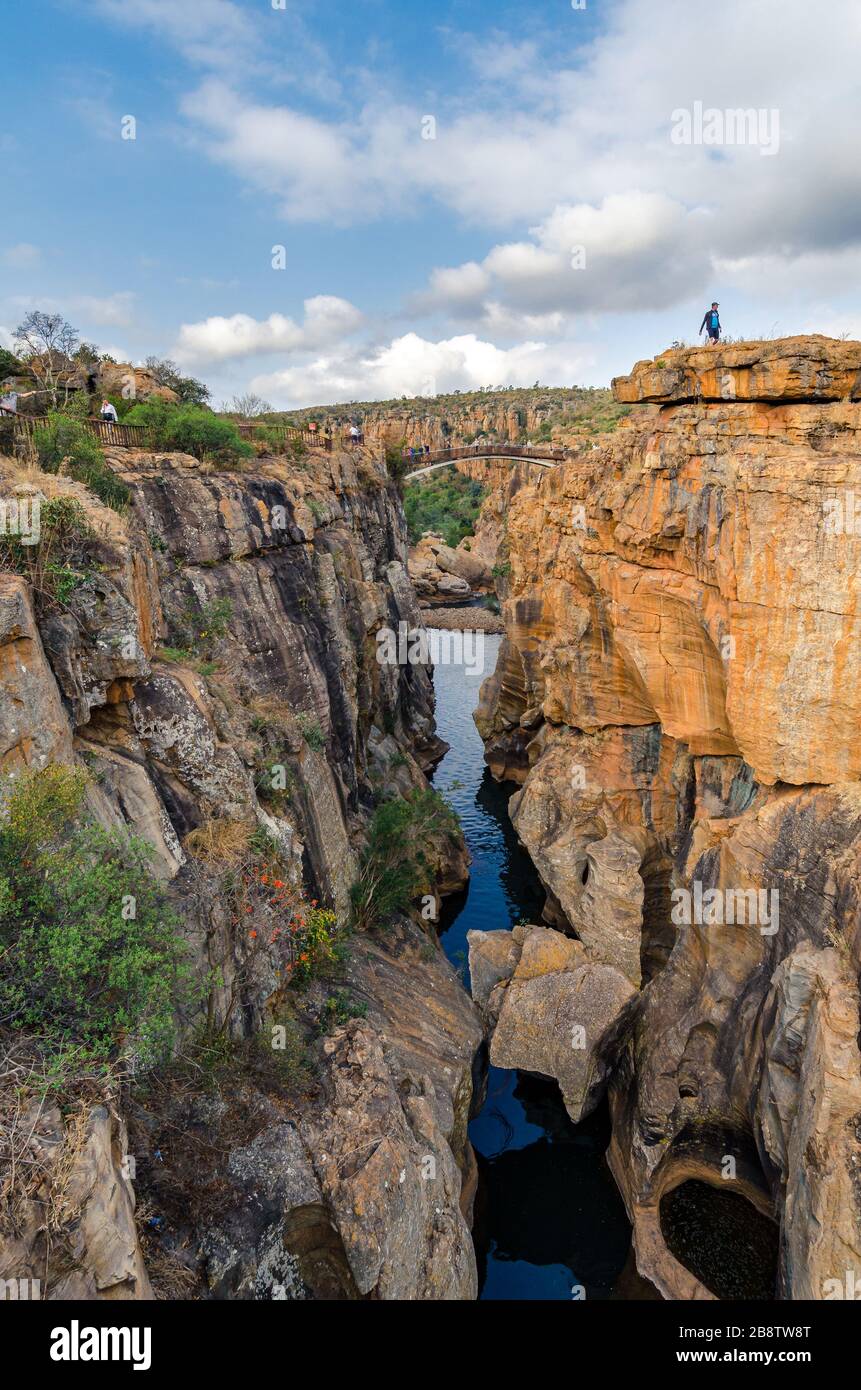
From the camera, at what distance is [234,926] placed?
33.6 ft

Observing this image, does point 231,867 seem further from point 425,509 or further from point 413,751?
point 425,509

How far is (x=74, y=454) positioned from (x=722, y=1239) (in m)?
17.6

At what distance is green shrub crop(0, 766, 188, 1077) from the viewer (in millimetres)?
6738

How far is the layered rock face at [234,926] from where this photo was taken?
777cm

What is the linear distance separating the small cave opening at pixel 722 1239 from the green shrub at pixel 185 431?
18009 mm

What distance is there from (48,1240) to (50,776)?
13.7 feet

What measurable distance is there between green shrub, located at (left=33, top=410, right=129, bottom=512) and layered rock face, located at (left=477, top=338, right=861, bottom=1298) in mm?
11699

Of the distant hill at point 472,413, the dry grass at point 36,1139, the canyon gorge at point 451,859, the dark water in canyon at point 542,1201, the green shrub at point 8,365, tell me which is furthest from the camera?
the distant hill at point 472,413

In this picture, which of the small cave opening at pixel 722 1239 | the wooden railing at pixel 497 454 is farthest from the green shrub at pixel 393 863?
the wooden railing at pixel 497 454

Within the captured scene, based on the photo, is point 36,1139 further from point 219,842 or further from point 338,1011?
point 338,1011

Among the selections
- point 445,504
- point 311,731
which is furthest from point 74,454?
point 445,504

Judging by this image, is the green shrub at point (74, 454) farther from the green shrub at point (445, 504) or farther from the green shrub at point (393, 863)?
the green shrub at point (445, 504)

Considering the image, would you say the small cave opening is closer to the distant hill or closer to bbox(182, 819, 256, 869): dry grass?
bbox(182, 819, 256, 869): dry grass
